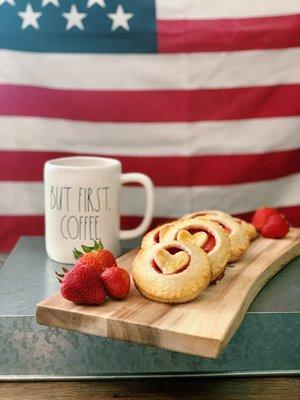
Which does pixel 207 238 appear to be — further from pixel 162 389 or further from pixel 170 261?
pixel 162 389

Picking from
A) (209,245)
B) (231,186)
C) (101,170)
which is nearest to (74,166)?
(101,170)

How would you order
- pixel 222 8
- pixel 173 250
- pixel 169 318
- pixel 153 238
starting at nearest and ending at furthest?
pixel 169 318 → pixel 173 250 → pixel 153 238 → pixel 222 8

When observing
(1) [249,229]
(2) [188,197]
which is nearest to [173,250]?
(1) [249,229]

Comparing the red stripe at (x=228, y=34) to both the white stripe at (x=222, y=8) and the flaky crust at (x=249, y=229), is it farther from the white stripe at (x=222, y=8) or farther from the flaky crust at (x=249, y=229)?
the flaky crust at (x=249, y=229)

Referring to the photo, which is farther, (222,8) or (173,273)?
(222,8)

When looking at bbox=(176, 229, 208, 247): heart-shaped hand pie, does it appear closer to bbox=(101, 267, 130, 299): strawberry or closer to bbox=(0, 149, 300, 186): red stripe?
bbox=(101, 267, 130, 299): strawberry

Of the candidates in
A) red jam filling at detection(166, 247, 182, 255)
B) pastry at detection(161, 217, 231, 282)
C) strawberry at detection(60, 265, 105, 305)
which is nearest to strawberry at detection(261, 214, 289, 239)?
pastry at detection(161, 217, 231, 282)
